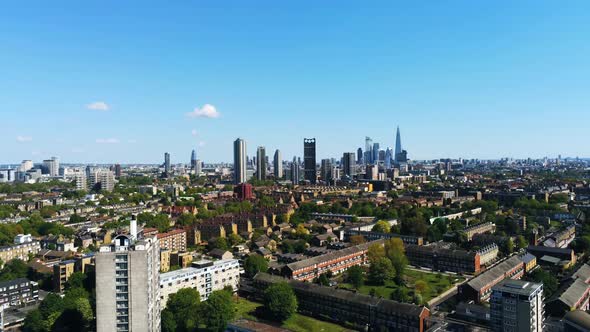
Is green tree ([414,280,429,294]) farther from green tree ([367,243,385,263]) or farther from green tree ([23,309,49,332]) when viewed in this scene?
green tree ([23,309,49,332])

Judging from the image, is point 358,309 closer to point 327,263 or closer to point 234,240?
point 327,263

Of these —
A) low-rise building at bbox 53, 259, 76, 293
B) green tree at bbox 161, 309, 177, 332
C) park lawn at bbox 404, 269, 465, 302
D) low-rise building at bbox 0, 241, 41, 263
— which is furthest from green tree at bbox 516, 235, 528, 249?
low-rise building at bbox 0, 241, 41, 263

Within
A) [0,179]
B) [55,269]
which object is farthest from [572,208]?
[0,179]

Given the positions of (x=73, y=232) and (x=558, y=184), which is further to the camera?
(x=558, y=184)

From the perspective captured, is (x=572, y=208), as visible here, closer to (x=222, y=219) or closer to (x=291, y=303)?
(x=222, y=219)

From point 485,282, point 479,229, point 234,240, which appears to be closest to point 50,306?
point 234,240

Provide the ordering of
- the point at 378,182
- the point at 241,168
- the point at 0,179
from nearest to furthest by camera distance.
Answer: the point at 378,182, the point at 241,168, the point at 0,179
